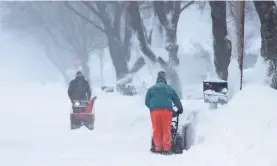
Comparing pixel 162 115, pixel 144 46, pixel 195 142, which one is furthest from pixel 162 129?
pixel 144 46

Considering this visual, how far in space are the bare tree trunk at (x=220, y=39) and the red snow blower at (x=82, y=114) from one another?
3.60 metres

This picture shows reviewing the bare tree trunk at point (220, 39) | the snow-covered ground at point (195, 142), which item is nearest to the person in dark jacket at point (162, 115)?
the snow-covered ground at point (195, 142)

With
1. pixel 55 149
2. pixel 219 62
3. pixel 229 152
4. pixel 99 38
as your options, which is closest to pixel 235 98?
pixel 229 152

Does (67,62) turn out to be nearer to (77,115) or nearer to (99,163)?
(77,115)

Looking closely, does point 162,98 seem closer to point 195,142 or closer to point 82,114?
point 195,142

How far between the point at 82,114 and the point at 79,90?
0.90m

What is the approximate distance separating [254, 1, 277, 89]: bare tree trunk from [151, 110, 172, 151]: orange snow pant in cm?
249

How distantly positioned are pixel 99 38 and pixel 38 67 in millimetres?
30836

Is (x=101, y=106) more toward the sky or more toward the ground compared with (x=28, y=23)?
more toward the ground

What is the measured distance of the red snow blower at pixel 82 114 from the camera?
635 inches

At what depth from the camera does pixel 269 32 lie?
11727mm

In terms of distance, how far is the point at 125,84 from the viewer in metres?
27.7

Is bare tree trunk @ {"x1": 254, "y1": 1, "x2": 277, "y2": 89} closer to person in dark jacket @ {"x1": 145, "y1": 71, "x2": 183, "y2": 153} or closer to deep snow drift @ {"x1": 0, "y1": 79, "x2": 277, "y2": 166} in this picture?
deep snow drift @ {"x1": 0, "y1": 79, "x2": 277, "y2": 166}

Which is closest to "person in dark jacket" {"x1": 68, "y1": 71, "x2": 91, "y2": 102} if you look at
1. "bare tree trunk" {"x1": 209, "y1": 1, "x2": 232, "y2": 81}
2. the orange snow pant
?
"bare tree trunk" {"x1": 209, "y1": 1, "x2": 232, "y2": 81}
